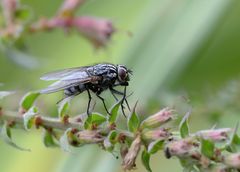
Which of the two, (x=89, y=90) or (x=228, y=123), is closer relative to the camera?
(x=89, y=90)

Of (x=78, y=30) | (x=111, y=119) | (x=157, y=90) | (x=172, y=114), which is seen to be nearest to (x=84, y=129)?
(x=111, y=119)

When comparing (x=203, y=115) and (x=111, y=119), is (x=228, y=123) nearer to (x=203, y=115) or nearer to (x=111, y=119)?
(x=203, y=115)

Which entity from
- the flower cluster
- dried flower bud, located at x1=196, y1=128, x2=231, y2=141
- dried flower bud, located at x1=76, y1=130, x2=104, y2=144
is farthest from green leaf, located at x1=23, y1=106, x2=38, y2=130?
dried flower bud, located at x1=196, y1=128, x2=231, y2=141

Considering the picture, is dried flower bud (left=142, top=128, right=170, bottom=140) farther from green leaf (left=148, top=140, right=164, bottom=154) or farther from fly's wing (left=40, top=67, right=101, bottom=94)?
fly's wing (left=40, top=67, right=101, bottom=94)

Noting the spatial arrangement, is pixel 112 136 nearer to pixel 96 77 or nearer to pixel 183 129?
pixel 183 129

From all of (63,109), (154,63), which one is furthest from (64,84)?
(154,63)

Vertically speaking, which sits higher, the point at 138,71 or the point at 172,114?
the point at 172,114
